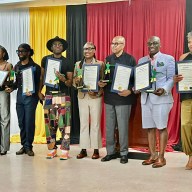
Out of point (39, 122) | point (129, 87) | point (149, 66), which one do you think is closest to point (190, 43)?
point (149, 66)

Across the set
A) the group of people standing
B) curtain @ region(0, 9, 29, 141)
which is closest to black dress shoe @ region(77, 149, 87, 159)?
the group of people standing

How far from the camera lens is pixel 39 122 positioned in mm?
6164

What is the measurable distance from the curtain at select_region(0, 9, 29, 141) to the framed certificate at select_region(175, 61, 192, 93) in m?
3.20

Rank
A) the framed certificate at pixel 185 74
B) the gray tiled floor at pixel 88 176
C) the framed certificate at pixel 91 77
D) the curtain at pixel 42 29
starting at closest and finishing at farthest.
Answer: the gray tiled floor at pixel 88 176
the framed certificate at pixel 185 74
the framed certificate at pixel 91 77
the curtain at pixel 42 29

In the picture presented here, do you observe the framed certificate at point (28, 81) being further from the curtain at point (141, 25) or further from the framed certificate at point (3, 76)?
the curtain at point (141, 25)

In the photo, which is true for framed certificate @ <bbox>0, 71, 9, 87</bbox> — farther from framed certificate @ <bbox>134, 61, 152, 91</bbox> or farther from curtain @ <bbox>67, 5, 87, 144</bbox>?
framed certificate @ <bbox>134, 61, 152, 91</bbox>

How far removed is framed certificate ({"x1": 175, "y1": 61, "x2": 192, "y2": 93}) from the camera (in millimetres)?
3918

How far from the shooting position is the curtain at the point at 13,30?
6230mm

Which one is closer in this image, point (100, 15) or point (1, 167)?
point (1, 167)

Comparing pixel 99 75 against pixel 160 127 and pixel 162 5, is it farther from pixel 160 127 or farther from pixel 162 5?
pixel 162 5

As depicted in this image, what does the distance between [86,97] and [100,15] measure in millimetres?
1732

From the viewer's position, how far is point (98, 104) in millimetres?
4648

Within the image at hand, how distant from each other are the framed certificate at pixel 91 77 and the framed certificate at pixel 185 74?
3.42ft

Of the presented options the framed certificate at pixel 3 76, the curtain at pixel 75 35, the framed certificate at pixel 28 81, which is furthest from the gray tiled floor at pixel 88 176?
the curtain at pixel 75 35
